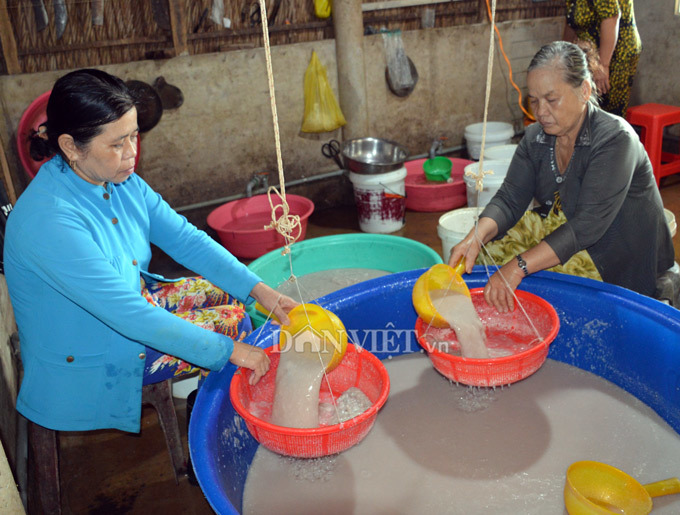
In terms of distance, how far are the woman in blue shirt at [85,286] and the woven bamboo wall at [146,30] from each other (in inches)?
88.9

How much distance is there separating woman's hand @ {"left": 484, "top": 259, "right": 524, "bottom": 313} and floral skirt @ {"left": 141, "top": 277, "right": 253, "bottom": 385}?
83cm

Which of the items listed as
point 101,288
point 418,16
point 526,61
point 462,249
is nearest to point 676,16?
point 526,61

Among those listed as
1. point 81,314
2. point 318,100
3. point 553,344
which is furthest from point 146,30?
point 553,344

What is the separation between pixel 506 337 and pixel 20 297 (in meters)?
1.55

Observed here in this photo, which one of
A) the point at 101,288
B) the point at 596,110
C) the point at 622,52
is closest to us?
the point at 101,288

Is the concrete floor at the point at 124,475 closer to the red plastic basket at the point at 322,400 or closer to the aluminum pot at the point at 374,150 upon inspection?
the red plastic basket at the point at 322,400

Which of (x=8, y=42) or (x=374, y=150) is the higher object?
(x=8, y=42)

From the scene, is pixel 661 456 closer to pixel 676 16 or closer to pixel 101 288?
pixel 101 288

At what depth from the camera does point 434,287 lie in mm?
1878

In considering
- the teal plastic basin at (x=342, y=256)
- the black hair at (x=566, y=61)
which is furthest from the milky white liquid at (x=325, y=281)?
the black hair at (x=566, y=61)

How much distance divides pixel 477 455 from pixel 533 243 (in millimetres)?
900

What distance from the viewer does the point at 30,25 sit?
337cm

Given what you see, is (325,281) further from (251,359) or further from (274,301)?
(251,359)

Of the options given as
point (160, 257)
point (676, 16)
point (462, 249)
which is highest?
point (676, 16)
